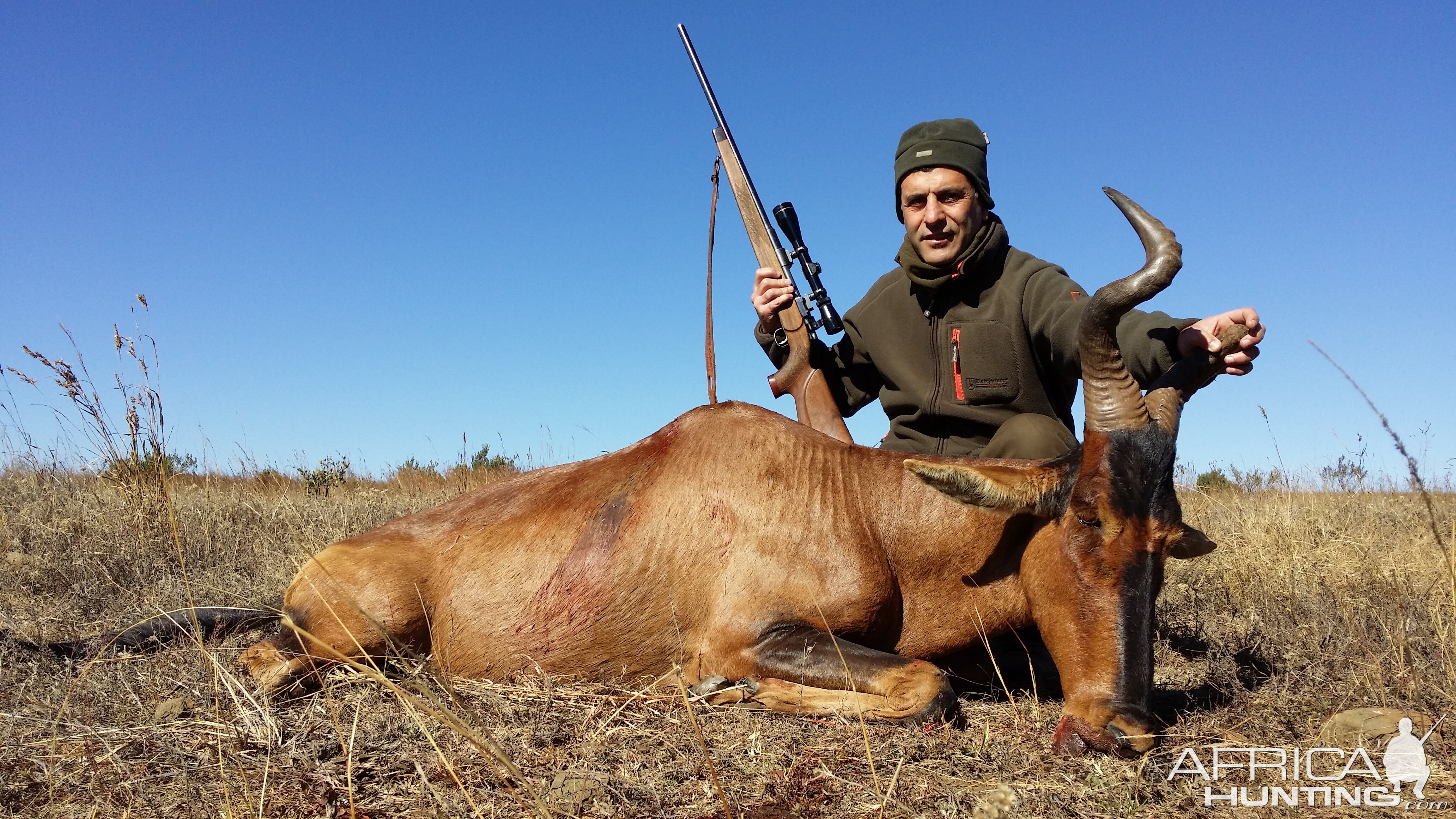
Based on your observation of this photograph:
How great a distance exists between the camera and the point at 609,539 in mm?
4051

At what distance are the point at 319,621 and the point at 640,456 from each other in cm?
164

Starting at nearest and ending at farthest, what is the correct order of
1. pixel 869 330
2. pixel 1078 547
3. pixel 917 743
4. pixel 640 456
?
pixel 917 743 < pixel 1078 547 < pixel 640 456 < pixel 869 330

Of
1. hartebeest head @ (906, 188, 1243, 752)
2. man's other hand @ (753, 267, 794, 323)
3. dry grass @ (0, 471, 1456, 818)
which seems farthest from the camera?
man's other hand @ (753, 267, 794, 323)

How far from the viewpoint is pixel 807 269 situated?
5992mm

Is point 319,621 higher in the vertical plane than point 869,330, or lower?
lower

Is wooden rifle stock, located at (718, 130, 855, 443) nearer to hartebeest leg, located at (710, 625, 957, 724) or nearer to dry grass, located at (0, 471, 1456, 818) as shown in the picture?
hartebeest leg, located at (710, 625, 957, 724)

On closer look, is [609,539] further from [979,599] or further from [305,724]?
[979,599]

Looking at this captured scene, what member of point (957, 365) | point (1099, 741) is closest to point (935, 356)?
point (957, 365)

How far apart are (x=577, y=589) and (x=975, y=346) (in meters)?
2.63

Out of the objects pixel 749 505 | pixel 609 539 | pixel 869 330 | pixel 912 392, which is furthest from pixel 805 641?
pixel 869 330

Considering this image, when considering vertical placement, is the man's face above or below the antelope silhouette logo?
above

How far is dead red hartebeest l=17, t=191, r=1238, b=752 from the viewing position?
10.9 ft

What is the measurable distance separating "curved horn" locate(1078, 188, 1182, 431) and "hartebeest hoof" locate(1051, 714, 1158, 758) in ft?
3.63

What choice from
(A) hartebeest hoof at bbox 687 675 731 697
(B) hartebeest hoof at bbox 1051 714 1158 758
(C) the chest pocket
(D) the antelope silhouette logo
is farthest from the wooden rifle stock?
(D) the antelope silhouette logo
